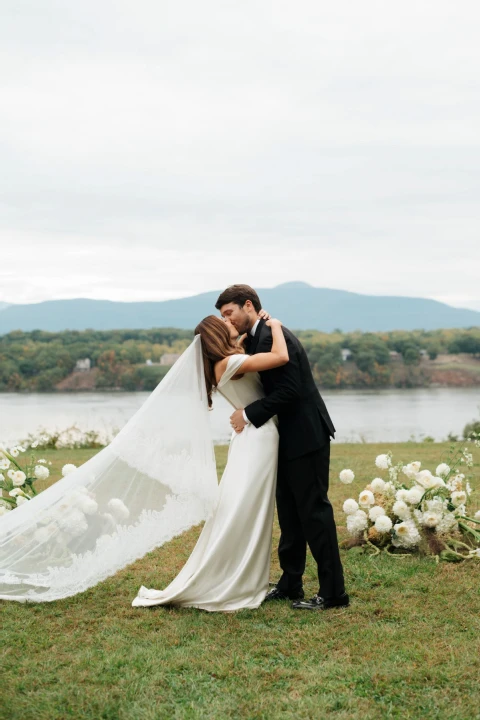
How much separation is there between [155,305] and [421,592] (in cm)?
13662

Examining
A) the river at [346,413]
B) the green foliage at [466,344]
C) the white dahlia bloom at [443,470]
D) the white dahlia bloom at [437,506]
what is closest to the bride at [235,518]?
the white dahlia bloom at [437,506]

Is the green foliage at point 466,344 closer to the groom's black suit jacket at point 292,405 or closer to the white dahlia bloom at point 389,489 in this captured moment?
the white dahlia bloom at point 389,489

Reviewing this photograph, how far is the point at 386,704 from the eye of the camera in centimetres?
343

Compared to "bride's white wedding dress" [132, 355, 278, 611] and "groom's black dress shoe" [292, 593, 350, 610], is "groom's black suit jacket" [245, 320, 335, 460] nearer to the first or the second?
"bride's white wedding dress" [132, 355, 278, 611]

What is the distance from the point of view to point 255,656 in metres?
4.02

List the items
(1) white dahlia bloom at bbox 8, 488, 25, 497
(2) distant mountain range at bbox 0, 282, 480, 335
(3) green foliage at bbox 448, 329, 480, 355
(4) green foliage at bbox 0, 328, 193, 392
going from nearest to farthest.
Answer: (1) white dahlia bloom at bbox 8, 488, 25, 497 → (4) green foliage at bbox 0, 328, 193, 392 → (3) green foliage at bbox 448, 329, 480, 355 → (2) distant mountain range at bbox 0, 282, 480, 335

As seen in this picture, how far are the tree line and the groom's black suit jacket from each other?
27588 millimetres

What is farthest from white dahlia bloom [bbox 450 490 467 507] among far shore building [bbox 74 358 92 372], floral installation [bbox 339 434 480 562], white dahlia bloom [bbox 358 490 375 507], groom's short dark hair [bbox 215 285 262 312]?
far shore building [bbox 74 358 92 372]

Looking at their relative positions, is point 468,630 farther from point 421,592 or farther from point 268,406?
point 268,406

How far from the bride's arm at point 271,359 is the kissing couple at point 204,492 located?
0.04 feet

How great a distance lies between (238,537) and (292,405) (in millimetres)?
900

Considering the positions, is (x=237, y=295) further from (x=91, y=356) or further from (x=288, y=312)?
(x=288, y=312)

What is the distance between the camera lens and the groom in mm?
4719

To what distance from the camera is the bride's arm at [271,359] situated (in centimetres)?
465
